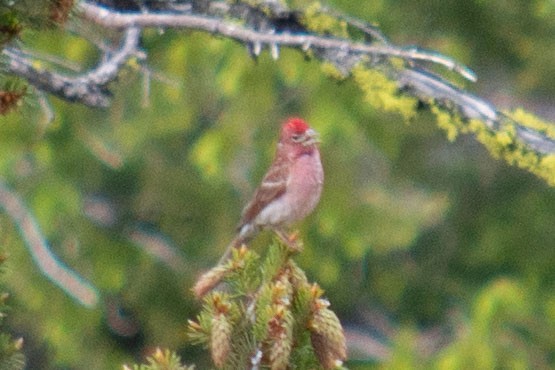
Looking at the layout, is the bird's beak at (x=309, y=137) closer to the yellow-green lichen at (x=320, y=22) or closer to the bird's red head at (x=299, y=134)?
the bird's red head at (x=299, y=134)

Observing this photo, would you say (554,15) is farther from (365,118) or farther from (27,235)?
(27,235)

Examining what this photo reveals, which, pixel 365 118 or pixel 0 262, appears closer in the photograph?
pixel 0 262

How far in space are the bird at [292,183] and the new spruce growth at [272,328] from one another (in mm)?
3370

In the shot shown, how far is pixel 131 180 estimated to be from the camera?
1286cm

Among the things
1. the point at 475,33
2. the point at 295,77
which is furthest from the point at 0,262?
the point at 475,33

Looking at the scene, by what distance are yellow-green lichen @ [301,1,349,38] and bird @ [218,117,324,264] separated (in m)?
1.36

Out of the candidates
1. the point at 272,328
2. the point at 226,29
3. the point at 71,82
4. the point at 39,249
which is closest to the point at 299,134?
the point at 226,29

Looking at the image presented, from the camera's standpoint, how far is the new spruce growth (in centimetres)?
275

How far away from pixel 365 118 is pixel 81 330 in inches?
123

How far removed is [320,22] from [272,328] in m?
2.43

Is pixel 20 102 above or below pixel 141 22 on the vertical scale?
below

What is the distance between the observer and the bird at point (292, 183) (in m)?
6.34

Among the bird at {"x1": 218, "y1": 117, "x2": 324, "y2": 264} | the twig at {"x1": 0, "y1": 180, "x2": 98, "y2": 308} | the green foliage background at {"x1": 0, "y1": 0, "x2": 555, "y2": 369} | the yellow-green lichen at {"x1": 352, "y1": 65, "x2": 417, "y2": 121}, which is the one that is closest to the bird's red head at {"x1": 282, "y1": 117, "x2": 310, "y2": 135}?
the bird at {"x1": 218, "y1": 117, "x2": 324, "y2": 264}

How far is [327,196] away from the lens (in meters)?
10.8
